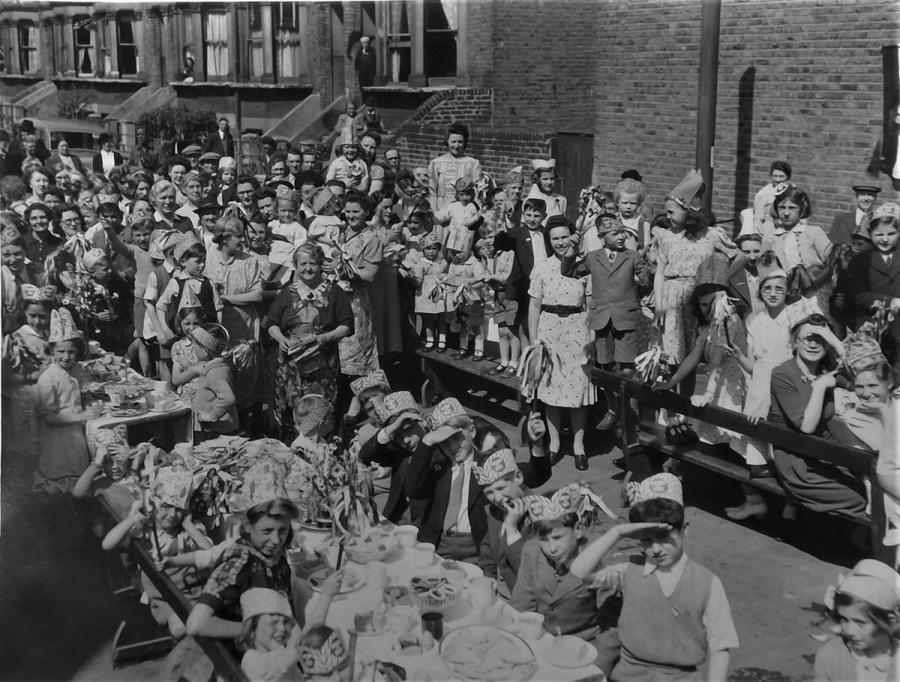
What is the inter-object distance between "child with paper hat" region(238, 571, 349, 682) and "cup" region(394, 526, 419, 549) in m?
0.82

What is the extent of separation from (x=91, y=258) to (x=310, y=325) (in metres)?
2.26

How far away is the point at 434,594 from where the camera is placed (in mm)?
4645

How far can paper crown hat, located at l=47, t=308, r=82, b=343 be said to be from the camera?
6672mm

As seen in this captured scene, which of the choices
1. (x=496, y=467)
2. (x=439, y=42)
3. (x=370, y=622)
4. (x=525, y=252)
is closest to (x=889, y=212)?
(x=525, y=252)

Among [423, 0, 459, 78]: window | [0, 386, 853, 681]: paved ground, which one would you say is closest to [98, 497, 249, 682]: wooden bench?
[0, 386, 853, 681]: paved ground

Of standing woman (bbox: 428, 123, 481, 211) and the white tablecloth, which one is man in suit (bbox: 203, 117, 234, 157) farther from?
the white tablecloth

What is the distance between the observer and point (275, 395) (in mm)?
8000

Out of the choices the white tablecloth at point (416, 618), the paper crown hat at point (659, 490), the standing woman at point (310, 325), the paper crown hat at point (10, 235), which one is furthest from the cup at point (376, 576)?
the paper crown hat at point (10, 235)

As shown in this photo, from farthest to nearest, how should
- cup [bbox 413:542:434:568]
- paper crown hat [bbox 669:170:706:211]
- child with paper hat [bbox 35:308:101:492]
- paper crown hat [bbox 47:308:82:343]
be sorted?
paper crown hat [bbox 669:170:706:211] → paper crown hat [bbox 47:308:82:343] → child with paper hat [bbox 35:308:101:492] → cup [bbox 413:542:434:568]

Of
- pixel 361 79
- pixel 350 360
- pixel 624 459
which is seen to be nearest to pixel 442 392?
pixel 350 360

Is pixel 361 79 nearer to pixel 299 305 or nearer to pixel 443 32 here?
pixel 443 32

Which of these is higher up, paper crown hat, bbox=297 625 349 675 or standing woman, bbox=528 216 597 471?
standing woman, bbox=528 216 597 471

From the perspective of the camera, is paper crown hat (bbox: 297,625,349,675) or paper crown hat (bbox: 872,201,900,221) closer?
paper crown hat (bbox: 297,625,349,675)

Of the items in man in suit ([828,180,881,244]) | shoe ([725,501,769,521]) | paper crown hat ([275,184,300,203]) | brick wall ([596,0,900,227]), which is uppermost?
brick wall ([596,0,900,227])
